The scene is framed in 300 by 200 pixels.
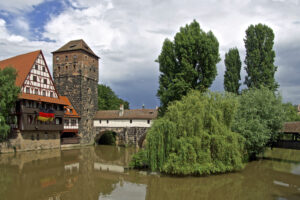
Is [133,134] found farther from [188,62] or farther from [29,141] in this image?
[188,62]

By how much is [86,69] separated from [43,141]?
13580mm

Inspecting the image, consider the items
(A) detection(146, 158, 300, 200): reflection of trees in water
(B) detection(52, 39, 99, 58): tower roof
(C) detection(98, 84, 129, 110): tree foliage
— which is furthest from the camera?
(C) detection(98, 84, 129, 110): tree foliage

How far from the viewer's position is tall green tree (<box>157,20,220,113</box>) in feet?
83.5

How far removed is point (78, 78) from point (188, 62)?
68.1 feet

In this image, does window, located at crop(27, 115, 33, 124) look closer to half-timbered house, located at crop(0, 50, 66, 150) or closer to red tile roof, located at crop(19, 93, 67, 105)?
half-timbered house, located at crop(0, 50, 66, 150)

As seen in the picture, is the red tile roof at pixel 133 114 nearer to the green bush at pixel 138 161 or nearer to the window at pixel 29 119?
the window at pixel 29 119

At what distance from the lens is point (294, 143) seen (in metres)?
23.8

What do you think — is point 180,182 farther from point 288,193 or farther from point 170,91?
point 170,91

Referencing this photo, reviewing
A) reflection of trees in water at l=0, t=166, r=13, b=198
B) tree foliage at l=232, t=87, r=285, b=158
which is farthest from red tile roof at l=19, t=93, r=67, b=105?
tree foliage at l=232, t=87, r=285, b=158

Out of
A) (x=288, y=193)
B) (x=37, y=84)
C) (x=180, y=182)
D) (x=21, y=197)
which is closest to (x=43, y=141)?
(x=37, y=84)

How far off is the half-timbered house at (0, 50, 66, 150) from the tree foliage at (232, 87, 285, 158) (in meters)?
23.6

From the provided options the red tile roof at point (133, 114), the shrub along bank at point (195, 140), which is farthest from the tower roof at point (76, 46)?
the shrub along bank at point (195, 140)

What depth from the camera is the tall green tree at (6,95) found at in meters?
26.4

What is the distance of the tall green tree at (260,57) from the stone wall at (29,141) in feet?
90.9
